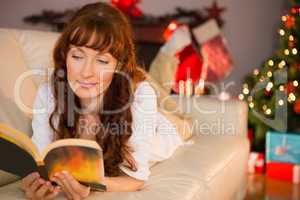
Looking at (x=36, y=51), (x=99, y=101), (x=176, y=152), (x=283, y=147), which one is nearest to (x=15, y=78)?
(x=36, y=51)

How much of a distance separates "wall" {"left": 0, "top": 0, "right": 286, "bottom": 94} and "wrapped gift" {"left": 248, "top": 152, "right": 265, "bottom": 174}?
89 centimetres

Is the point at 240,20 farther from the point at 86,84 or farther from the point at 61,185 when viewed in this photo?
the point at 61,185

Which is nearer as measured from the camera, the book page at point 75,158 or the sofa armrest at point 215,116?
the book page at point 75,158

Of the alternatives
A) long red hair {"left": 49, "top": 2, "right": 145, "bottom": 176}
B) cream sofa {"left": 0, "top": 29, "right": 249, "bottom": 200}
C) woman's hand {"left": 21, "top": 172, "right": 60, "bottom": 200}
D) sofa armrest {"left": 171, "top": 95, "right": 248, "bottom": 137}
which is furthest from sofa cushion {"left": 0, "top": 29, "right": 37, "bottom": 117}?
sofa armrest {"left": 171, "top": 95, "right": 248, "bottom": 137}

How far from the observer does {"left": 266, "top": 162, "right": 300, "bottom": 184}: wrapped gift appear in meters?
2.68

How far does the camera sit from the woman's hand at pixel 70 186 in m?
1.12

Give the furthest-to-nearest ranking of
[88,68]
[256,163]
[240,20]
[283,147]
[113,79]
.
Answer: [240,20], [256,163], [283,147], [113,79], [88,68]

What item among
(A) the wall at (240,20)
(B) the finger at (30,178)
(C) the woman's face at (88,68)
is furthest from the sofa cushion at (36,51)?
(A) the wall at (240,20)

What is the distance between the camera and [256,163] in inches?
114

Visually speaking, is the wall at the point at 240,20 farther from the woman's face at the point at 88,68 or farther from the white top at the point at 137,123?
A: the woman's face at the point at 88,68

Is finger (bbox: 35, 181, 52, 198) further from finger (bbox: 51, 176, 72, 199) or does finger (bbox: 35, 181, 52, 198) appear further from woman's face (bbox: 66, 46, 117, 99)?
woman's face (bbox: 66, 46, 117, 99)

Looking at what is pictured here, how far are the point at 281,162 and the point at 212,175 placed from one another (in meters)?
1.31

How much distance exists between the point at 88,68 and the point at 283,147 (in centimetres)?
180

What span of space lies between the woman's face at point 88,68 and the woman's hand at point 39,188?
29 cm
